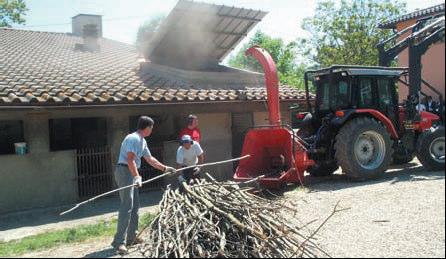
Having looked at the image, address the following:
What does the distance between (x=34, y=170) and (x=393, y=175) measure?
7329 mm

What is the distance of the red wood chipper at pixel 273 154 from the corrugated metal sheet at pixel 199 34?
3.91 metres

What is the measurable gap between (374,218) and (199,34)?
878 cm

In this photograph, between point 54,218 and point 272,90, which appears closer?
point 54,218

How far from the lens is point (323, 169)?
36.2 ft

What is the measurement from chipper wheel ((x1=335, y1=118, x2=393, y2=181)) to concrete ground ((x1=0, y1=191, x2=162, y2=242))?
12.6 ft

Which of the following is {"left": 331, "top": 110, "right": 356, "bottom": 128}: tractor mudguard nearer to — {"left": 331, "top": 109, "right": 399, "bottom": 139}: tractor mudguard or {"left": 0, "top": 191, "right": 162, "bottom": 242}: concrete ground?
{"left": 331, "top": 109, "right": 399, "bottom": 139}: tractor mudguard

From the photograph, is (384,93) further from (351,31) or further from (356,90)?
(351,31)

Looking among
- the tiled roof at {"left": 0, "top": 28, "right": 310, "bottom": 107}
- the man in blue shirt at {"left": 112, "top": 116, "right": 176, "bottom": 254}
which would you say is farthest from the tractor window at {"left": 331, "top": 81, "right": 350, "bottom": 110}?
the man in blue shirt at {"left": 112, "top": 116, "right": 176, "bottom": 254}

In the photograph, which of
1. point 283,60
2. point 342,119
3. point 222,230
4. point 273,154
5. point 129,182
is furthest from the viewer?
point 283,60

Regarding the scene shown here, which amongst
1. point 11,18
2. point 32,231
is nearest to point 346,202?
point 32,231

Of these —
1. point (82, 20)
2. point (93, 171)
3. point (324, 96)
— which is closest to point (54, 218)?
point (93, 171)

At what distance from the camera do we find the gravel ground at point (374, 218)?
Result: 5.58m

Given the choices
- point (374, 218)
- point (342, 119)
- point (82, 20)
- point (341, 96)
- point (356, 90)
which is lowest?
point (374, 218)

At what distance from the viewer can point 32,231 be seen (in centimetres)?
794
